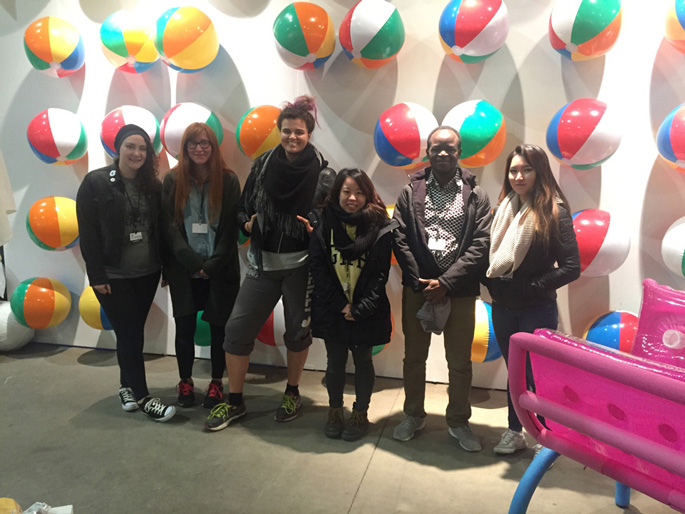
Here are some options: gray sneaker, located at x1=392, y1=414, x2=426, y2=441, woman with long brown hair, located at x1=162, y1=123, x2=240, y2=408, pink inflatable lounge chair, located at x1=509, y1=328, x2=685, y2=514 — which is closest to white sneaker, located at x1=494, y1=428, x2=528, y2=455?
gray sneaker, located at x1=392, y1=414, x2=426, y2=441

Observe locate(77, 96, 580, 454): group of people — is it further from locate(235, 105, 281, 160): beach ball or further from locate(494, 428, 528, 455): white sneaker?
locate(235, 105, 281, 160): beach ball

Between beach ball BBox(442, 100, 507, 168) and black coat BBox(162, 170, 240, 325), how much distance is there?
1195mm

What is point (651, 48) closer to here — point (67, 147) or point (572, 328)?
point (572, 328)

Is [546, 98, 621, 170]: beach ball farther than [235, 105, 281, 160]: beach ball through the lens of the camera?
No

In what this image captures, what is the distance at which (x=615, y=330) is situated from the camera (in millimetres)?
2682

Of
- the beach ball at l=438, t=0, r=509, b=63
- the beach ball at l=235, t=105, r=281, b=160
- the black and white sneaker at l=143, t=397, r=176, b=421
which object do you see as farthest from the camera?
the beach ball at l=235, t=105, r=281, b=160

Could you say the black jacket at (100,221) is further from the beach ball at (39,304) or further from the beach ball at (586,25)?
the beach ball at (586,25)

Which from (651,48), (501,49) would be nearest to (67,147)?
(501,49)

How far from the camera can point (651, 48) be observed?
2.77 m

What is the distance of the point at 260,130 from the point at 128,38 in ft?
3.23

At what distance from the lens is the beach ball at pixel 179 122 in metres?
2.96

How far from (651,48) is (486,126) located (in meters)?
1.00

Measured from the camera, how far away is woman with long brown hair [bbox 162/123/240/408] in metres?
2.72

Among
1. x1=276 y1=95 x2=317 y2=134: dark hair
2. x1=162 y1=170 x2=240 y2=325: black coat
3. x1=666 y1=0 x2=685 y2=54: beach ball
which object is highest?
x1=666 y1=0 x2=685 y2=54: beach ball
